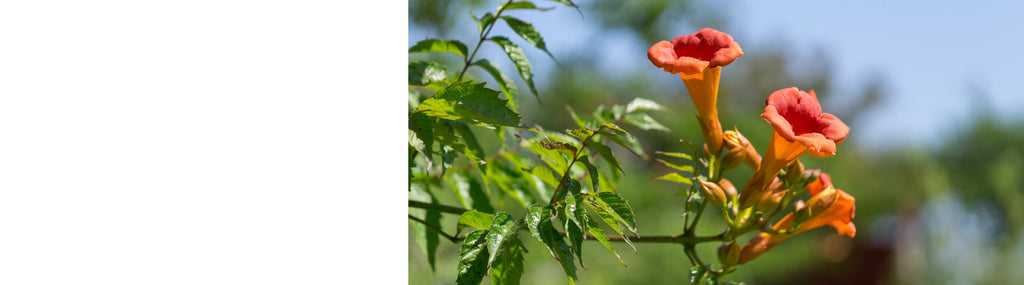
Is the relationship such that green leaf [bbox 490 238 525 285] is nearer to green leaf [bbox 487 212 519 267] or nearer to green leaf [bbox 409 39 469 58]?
green leaf [bbox 487 212 519 267]

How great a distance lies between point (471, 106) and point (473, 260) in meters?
0.11

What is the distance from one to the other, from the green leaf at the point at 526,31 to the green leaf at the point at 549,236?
182 mm

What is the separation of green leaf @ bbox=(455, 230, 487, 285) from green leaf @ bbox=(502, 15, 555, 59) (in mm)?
207

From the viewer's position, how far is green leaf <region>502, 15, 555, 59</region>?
0.64 m

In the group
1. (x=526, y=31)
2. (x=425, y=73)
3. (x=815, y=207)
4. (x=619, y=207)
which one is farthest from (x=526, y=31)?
(x=815, y=207)

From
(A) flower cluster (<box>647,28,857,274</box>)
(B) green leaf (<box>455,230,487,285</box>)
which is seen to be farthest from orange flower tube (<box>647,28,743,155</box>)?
(B) green leaf (<box>455,230,487,285</box>)

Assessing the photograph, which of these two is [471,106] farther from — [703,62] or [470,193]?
[470,193]

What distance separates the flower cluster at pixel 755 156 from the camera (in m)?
0.58

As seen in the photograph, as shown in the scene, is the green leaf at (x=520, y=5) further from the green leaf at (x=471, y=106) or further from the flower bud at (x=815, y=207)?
the flower bud at (x=815, y=207)

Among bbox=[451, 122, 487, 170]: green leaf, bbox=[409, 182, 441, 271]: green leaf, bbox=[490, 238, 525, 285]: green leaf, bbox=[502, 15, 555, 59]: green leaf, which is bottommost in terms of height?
bbox=[409, 182, 441, 271]: green leaf

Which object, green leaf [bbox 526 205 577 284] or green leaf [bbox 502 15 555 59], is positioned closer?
green leaf [bbox 526 205 577 284]

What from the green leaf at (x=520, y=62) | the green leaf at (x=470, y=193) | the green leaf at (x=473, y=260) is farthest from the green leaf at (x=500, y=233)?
the green leaf at (x=470, y=193)

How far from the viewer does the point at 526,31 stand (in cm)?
65
